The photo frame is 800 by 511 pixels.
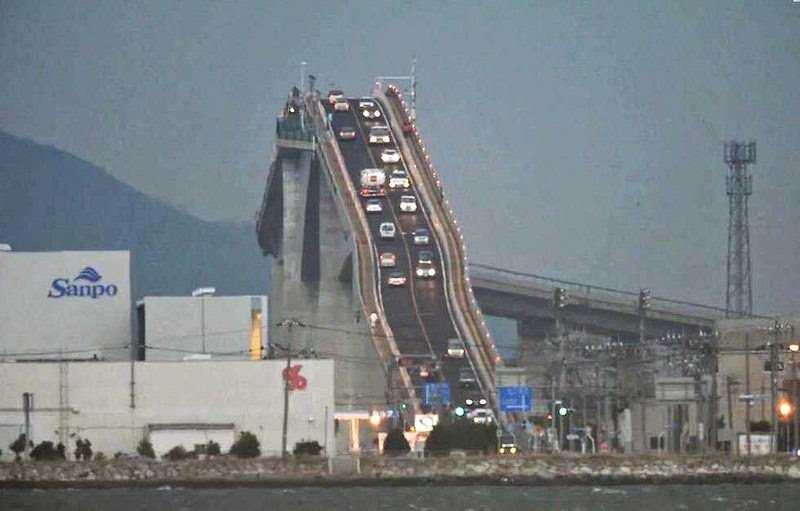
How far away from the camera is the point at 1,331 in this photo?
8419cm

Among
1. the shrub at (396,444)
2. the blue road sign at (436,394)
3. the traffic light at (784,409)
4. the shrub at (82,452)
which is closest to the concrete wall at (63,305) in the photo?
the shrub at (396,444)

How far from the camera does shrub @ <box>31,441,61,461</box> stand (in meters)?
67.6

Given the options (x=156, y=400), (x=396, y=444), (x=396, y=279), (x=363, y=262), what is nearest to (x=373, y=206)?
(x=363, y=262)

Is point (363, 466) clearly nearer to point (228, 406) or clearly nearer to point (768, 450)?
point (228, 406)

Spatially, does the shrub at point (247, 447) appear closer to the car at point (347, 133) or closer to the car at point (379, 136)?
A: the car at point (379, 136)

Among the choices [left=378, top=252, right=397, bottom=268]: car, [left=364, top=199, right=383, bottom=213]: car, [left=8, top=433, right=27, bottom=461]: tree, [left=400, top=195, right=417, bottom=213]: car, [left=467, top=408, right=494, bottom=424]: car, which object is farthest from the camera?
[left=400, top=195, right=417, bottom=213]: car

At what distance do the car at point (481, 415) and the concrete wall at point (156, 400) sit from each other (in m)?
19.4

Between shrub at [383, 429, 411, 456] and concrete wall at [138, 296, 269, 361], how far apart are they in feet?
23.1

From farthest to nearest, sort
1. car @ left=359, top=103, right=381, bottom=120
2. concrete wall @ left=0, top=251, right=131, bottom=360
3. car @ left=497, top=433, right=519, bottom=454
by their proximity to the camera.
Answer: car @ left=359, top=103, right=381, bottom=120 → concrete wall @ left=0, top=251, right=131, bottom=360 → car @ left=497, top=433, right=519, bottom=454

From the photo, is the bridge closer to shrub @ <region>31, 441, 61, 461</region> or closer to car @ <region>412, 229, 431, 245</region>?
car @ <region>412, 229, 431, 245</region>

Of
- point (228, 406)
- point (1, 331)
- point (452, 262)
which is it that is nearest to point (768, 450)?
point (228, 406)

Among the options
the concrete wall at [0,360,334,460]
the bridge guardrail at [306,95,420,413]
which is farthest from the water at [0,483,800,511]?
the bridge guardrail at [306,95,420,413]

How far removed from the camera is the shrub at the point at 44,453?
67562mm

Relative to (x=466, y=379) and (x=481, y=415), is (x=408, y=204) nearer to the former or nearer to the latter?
(x=466, y=379)
